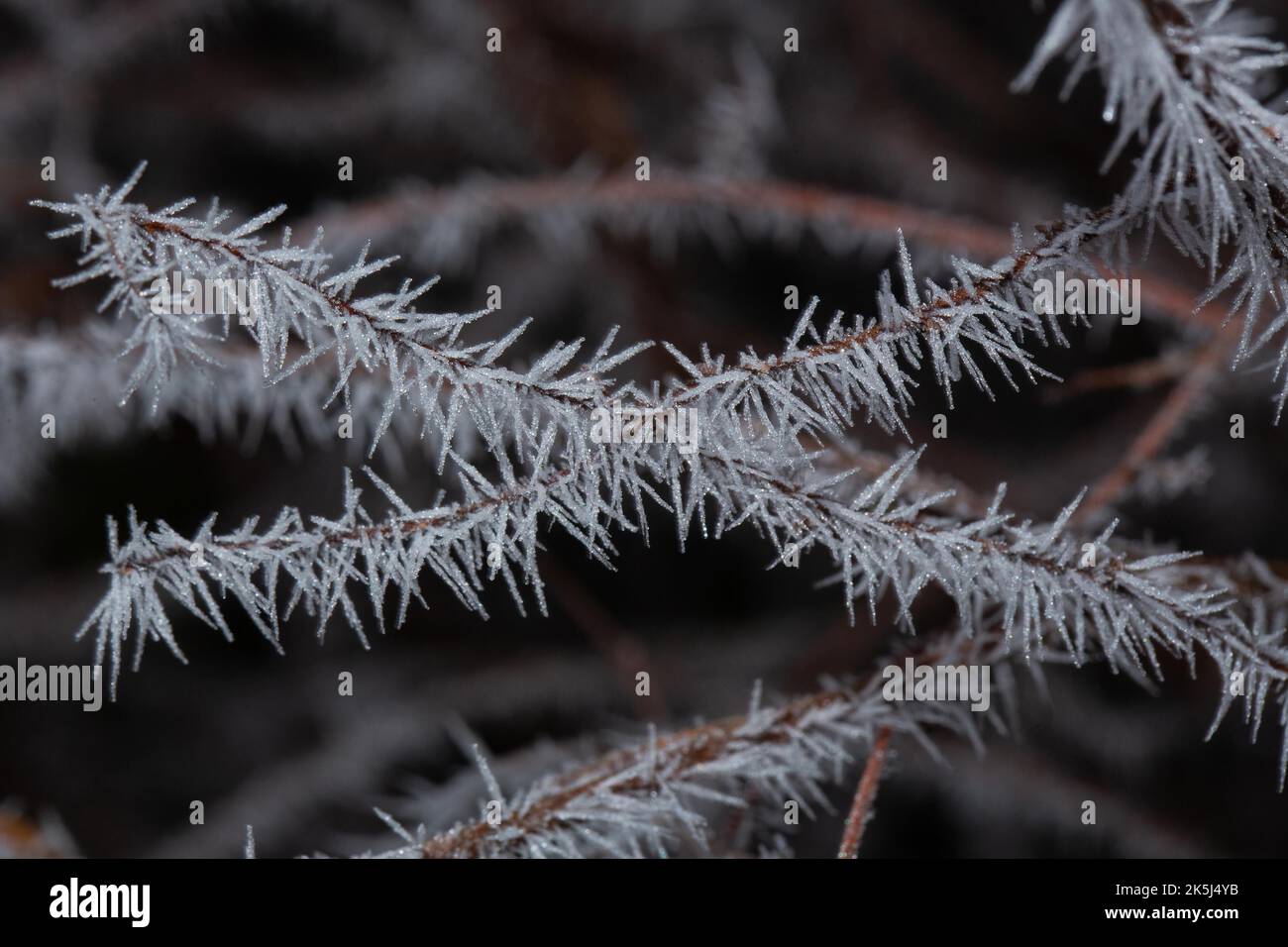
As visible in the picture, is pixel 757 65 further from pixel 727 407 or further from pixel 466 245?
pixel 727 407

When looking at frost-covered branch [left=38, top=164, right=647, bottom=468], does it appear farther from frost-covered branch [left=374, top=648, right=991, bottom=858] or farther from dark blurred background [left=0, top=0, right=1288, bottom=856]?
dark blurred background [left=0, top=0, right=1288, bottom=856]

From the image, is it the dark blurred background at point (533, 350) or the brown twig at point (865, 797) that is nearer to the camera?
the brown twig at point (865, 797)

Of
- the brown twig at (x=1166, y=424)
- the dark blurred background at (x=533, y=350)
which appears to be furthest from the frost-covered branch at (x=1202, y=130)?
the dark blurred background at (x=533, y=350)

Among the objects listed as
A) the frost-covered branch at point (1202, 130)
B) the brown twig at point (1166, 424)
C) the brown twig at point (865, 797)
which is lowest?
the brown twig at point (865, 797)

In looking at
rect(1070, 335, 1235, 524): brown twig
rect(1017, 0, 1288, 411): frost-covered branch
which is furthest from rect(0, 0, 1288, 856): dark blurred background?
rect(1017, 0, 1288, 411): frost-covered branch

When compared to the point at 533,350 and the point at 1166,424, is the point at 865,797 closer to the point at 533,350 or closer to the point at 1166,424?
the point at 1166,424

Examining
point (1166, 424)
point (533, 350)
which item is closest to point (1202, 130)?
point (1166, 424)

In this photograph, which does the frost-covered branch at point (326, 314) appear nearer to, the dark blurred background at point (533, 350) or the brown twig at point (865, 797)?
the brown twig at point (865, 797)
